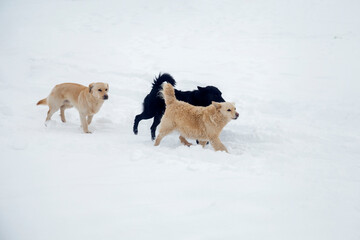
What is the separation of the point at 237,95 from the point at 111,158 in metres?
5.10

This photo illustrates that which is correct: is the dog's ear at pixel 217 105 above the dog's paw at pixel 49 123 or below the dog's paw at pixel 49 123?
above

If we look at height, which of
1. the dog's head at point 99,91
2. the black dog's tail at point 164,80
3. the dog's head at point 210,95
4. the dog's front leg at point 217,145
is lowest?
the dog's front leg at point 217,145

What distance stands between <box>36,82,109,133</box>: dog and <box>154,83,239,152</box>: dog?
173 cm

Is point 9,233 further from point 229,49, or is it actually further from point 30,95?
point 229,49

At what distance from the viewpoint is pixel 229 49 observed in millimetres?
12305

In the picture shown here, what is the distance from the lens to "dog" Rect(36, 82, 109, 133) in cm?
636

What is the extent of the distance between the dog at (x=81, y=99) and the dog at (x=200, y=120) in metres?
1.73

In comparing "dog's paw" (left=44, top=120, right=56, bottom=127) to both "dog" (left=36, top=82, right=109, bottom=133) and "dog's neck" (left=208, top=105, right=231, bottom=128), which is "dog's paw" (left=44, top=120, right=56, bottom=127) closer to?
"dog" (left=36, top=82, right=109, bottom=133)

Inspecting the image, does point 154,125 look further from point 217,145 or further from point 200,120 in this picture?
point 217,145

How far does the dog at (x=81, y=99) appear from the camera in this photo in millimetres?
6363

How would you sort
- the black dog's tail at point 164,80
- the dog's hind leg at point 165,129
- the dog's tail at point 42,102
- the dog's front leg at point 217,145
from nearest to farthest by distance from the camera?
the dog's front leg at point 217,145
the dog's hind leg at point 165,129
the black dog's tail at point 164,80
the dog's tail at point 42,102

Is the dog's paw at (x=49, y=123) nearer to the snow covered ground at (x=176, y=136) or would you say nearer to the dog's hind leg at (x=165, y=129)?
the snow covered ground at (x=176, y=136)

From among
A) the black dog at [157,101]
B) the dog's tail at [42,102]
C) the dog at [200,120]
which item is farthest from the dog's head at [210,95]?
the dog's tail at [42,102]

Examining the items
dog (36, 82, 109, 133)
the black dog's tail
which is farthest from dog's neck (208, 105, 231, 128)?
dog (36, 82, 109, 133)
